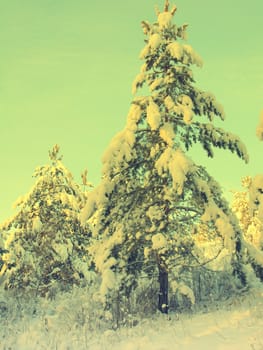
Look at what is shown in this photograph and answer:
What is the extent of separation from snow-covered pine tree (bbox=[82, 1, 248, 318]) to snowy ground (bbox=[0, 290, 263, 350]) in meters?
1.22

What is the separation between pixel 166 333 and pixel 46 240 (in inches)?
403

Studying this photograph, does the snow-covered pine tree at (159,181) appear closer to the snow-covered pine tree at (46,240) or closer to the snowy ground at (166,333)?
the snowy ground at (166,333)

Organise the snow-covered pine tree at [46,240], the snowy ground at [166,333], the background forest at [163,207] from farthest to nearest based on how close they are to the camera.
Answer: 1. the snow-covered pine tree at [46,240]
2. the background forest at [163,207]
3. the snowy ground at [166,333]

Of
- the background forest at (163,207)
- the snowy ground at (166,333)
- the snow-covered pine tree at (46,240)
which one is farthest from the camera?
the snow-covered pine tree at (46,240)

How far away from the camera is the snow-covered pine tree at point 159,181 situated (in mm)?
15430

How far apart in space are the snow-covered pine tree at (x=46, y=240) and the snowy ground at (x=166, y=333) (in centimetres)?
531

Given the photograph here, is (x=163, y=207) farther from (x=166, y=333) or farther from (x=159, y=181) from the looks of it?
(x=166, y=333)

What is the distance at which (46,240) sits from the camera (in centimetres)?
2255

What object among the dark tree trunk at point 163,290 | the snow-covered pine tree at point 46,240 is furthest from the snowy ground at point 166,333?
the snow-covered pine tree at point 46,240

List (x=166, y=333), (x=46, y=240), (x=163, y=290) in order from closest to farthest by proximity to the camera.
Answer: (x=166, y=333)
(x=163, y=290)
(x=46, y=240)

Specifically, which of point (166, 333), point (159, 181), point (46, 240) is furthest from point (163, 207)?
point (46, 240)

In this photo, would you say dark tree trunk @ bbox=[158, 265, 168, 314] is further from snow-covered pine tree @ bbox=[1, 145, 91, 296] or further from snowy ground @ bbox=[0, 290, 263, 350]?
snow-covered pine tree @ bbox=[1, 145, 91, 296]

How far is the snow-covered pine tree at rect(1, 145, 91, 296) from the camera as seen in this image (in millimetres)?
22406

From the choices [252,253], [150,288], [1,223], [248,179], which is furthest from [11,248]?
[248,179]
